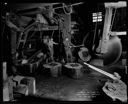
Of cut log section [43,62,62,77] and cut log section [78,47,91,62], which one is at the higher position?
cut log section [78,47,91,62]

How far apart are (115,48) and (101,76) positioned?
5.31ft

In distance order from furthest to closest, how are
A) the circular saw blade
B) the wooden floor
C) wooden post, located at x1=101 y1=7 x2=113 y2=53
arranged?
the circular saw blade < wooden post, located at x1=101 y1=7 x2=113 y2=53 < the wooden floor

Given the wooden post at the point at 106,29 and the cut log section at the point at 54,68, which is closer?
the wooden post at the point at 106,29

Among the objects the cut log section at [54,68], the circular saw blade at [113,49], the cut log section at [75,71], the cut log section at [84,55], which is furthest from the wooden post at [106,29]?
the cut log section at [54,68]

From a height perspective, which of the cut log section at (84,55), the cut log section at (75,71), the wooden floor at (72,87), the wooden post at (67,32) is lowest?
the wooden floor at (72,87)

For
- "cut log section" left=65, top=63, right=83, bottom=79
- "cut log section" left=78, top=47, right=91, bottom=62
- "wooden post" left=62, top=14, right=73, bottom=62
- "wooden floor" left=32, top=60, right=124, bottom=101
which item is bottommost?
"wooden floor" left=32, top=60, right=124, bottom=101

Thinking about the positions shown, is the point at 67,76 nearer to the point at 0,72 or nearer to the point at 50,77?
the point at 50,77

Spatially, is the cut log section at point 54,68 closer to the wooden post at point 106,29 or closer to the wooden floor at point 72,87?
the wooden floor at point 72,87

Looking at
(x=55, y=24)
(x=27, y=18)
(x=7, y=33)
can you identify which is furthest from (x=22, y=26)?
(x=55, y=24)

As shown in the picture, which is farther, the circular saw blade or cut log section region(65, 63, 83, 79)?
cut log section region(65, 63, 83, 79)

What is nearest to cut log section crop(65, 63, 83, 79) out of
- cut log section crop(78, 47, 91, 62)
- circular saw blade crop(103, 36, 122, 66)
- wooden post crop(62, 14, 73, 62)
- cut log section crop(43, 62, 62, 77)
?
cut log section crop(43, 62, 62, 77)

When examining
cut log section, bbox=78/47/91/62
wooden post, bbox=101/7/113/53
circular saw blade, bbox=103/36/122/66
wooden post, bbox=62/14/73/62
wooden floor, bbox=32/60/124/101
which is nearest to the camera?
wooden floor, bbox=32/60/124/101

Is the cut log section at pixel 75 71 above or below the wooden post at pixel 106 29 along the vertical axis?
below

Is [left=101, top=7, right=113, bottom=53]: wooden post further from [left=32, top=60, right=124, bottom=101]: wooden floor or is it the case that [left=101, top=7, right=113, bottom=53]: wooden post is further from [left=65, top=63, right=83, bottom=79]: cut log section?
[left=32, top=60, right=124, bottom=101]: wooden floor
